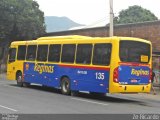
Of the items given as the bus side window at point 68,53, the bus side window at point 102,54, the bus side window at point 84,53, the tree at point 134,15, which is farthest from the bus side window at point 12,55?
the tree at point 134,15

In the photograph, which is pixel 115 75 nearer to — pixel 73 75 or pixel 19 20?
pixel 73 75

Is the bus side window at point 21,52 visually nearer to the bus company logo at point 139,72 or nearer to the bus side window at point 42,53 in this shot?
the bus side window at point 42,53

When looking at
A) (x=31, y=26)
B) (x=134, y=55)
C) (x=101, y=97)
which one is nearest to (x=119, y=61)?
(x=134, y=55)

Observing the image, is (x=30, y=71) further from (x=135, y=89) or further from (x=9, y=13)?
Result: (x=9, y=13)

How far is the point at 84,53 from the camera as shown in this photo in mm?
23078

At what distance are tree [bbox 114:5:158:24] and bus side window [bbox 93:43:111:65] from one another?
129 ft

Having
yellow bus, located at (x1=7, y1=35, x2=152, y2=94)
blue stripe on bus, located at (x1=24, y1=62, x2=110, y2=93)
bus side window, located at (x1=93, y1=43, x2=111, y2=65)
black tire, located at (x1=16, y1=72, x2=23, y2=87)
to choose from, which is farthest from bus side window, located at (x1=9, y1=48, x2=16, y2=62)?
bus side window, located at (x1=93, y1=43, x2=111, y2=65)

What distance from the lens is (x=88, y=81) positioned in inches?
891

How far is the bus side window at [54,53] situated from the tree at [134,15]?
118 ft

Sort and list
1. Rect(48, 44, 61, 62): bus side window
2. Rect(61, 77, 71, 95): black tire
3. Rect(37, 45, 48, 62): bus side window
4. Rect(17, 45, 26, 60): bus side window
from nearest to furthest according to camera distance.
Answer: Rect(61, 77, 71, 95): black tire → Rect(48, 44, 61, 62): bus side window → Rect(37, 45, 48, 62): bus side window → Rect(17, 45, 26, 60): bus side window

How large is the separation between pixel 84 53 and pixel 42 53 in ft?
14.8

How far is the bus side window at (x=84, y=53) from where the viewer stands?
74.6ft

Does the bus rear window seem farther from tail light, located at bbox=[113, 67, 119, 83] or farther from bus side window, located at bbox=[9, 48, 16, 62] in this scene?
bus side window, located at bbox=[9, 48, 16, 62]

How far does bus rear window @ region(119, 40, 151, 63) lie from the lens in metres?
21.4
